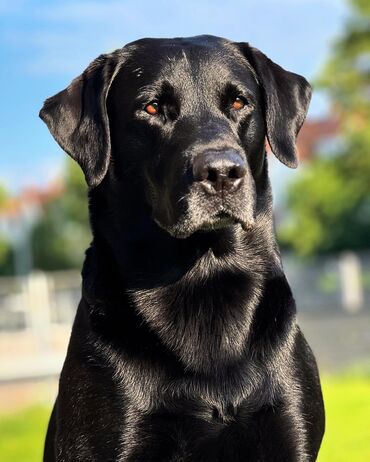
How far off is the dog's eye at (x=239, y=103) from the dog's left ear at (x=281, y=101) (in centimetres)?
16

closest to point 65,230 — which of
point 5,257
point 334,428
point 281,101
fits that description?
point 5,257

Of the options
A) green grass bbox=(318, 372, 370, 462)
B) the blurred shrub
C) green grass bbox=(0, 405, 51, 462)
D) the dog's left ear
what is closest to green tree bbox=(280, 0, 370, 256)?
the blurred shrub

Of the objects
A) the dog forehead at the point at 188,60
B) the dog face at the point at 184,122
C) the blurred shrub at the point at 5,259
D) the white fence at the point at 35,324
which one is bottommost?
the blurred shrub at the point at 5,259

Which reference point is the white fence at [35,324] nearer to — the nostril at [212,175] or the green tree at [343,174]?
the nostril at [212,175]

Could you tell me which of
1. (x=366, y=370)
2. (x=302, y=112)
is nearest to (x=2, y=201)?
(x=366, y=370)

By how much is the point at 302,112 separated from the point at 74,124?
980 mm

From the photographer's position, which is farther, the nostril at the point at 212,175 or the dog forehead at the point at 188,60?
the dog forehead at the point at 188,60

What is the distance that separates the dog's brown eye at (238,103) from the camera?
370 centimetres

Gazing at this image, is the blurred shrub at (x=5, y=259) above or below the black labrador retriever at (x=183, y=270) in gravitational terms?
below

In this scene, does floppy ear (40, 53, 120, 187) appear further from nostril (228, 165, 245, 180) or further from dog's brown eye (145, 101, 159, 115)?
nostril (228, 165, 245, 180)

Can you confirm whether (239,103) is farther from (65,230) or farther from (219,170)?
(65,230)

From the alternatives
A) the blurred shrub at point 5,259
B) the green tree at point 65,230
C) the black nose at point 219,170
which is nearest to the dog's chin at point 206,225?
the black nose at point 219,170

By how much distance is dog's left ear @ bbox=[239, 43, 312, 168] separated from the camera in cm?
387

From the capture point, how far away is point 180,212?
3451 millimetres
